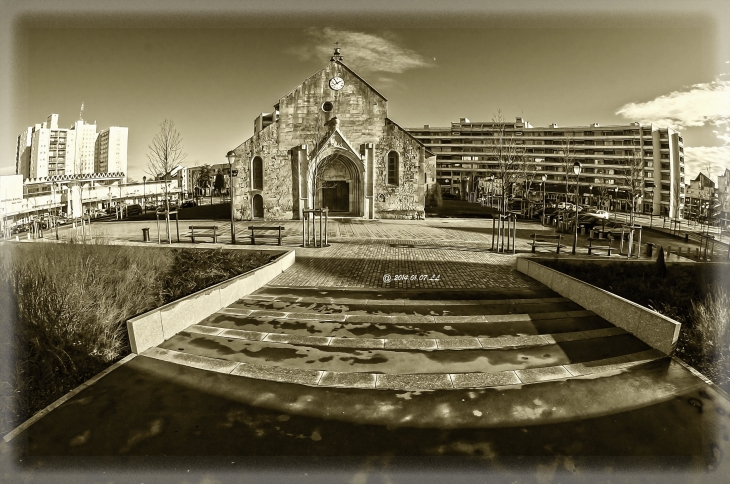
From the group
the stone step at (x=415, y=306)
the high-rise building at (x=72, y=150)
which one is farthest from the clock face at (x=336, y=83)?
the high-rise building at (x=72, y=150)

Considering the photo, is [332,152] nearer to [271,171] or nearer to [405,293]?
[271,171]

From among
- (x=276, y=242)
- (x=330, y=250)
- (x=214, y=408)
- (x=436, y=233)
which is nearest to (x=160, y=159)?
(x=276, y=242)

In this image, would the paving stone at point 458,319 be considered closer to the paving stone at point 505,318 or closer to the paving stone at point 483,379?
the paving stone at point 505,318

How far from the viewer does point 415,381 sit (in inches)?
227

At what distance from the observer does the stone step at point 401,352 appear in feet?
20.7

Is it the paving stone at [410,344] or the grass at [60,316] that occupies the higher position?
the grass at [60,316]

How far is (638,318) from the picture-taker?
734cm

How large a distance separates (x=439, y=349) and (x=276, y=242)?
13.2m

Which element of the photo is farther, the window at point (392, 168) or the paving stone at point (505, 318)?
the window at point (392, 168)

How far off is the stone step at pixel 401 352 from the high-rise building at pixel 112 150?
118 m

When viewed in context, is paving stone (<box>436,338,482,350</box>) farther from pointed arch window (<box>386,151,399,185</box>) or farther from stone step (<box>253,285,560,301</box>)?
pointed arch window (<box>386,151,399,185</box>)

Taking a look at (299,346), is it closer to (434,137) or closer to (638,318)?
(638,318)

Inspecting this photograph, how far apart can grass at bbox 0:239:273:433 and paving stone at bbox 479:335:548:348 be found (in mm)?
6082

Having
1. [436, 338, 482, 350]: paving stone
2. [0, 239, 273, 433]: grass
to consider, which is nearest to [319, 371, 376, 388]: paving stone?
[436, 338, 482, 350]: paving stone
